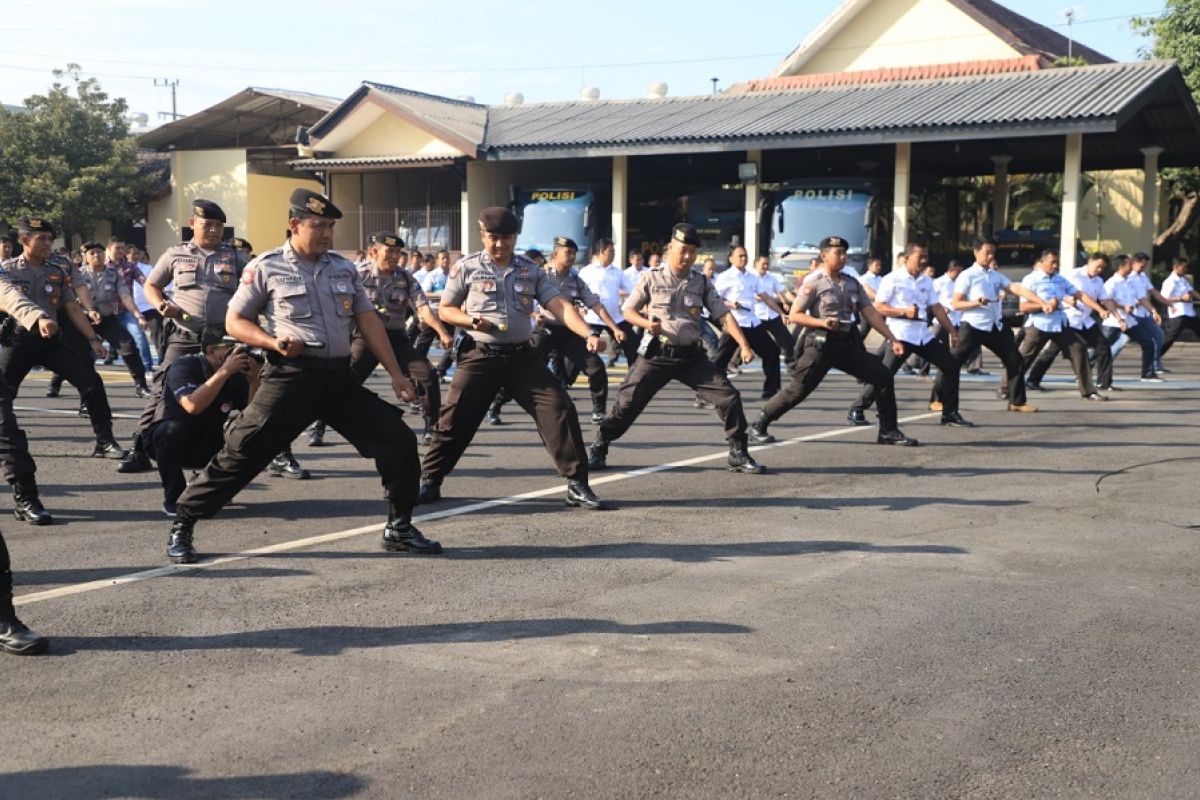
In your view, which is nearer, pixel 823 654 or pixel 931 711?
pixel 931 711

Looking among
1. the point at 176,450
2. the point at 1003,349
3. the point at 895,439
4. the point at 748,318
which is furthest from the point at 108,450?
the point at 1003,349

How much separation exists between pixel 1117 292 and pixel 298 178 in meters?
27.4

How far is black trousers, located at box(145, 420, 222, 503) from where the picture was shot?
752 centimetres

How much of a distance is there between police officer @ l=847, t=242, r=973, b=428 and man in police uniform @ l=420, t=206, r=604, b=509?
5076 mm

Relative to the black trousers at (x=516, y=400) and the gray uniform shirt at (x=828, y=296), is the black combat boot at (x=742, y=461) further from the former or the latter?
the black trousers at (x=516, y=400)

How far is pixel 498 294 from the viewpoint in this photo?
26.0 feet

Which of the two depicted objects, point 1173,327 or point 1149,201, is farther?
point 1149,201

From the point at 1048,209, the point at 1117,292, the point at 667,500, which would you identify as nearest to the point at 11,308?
the point at 667,500

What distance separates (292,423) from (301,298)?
2.01 ft

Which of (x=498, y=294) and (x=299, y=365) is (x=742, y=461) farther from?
(x=299, y=365)

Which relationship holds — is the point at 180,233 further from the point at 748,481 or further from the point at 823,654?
the point at 823,654

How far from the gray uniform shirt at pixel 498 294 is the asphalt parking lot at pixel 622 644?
1100 mm

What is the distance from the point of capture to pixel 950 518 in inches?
307

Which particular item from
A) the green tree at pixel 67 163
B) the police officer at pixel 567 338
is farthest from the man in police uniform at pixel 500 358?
the green tree at pixel 67 163
